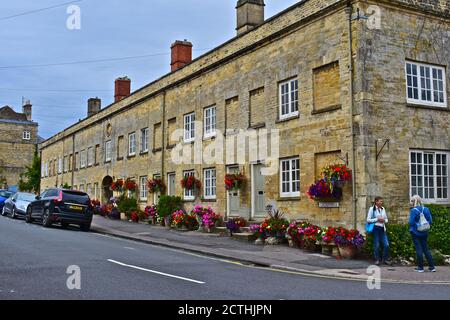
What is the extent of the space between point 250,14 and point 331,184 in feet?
32.7

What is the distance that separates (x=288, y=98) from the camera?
18203 mm

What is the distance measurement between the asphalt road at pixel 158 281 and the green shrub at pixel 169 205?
420 inches

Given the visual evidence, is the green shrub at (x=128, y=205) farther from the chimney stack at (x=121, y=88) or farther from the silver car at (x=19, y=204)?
the chimney stack at (x=121, y=88)

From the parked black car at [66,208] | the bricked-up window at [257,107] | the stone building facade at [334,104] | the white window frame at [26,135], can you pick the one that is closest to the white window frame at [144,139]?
the stone building facade at [334,104]

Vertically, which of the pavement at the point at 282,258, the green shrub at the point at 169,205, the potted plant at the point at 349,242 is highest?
the green shrub at the point at 169,205

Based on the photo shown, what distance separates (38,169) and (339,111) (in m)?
48.8

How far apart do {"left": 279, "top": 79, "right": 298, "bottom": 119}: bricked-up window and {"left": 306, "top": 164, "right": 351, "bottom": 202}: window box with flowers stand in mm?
2930

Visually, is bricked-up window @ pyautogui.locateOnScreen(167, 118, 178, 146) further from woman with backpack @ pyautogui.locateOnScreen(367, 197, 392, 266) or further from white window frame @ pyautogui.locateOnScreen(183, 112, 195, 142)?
woman with backpack @ pyautogui.locateOnScreen(367, 197, 392, 266)

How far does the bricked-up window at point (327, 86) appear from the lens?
52.9 feet

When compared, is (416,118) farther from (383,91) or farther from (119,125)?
(119,125)

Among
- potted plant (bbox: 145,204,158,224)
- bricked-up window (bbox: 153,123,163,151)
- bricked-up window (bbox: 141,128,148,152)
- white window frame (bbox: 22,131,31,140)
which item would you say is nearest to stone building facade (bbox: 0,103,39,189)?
white window frame (bbox: 22,131,31,140)

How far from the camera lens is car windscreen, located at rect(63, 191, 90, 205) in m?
21.5
